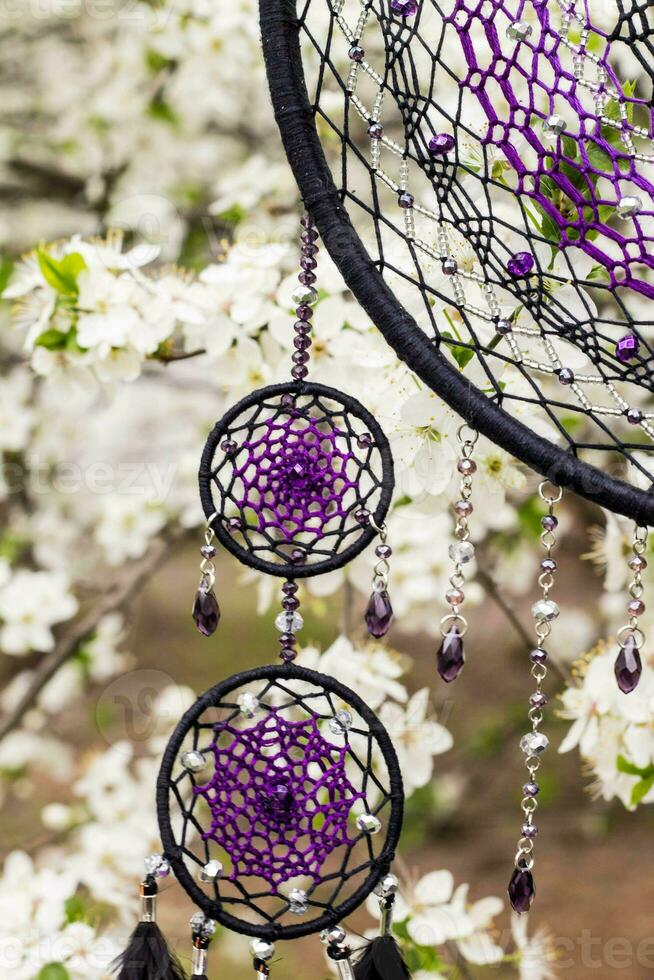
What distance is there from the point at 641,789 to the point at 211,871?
16.9 inches

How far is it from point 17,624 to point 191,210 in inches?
34.0

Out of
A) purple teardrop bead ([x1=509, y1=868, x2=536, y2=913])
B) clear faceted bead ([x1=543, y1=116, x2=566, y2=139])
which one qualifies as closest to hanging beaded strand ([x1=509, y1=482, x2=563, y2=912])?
purple teardrop bead ([x1=509, y1=868, x2=536, y2=913])

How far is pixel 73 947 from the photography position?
984 millimetres

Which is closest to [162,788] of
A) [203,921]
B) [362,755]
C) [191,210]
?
[203,921]

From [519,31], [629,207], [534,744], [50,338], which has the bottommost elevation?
[534,744]

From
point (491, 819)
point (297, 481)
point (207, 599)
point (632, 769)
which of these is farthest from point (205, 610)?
point (491, 819)

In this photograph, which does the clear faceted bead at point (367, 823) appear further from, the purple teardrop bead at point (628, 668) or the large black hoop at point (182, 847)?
the purple teardrop bead at point (628, 668)

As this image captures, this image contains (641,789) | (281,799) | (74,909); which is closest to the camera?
(281,799)

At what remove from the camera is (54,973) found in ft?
3.11

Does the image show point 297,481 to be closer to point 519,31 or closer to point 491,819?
point 519,31

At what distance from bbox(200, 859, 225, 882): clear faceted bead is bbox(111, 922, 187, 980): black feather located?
0.06 m

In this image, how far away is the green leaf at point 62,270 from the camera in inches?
37.7

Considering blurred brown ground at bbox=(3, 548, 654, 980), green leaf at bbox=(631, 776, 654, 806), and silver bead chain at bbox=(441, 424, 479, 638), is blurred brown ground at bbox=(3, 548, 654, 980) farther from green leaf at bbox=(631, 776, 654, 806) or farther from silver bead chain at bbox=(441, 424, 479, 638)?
silver bead chain at bbox=(441, 424, 479, 638)

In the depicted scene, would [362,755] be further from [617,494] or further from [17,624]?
[17,624]
